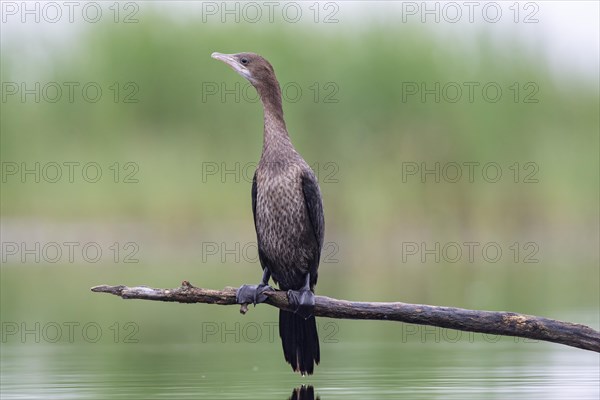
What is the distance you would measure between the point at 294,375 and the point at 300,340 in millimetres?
810

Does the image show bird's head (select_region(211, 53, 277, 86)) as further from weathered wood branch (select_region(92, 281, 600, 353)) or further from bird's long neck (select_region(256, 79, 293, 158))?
weathered wood branch (select_region(92, 281, 600, 353))

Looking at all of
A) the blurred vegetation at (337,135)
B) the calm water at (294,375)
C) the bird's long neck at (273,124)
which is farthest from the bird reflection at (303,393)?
the blurred vegetation at (337,135)

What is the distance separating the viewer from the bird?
6.92m

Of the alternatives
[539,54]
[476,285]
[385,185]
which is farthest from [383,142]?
[476,285]

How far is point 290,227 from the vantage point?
23.0 ft

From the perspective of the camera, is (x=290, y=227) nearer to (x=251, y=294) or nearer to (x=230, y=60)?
(x=251, y=294)

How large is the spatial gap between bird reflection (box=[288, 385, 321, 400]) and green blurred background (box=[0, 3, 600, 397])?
11.1 meters

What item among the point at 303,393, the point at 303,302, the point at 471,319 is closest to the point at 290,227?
the point at 303,302

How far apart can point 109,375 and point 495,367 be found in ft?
7.96

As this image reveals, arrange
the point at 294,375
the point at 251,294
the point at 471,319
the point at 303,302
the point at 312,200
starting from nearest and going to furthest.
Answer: the point at 471,319 < the point at 251,294 < the point at 303,302 < the point at 312,200 < the point at 294,375

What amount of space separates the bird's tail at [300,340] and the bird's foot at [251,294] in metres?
0.29

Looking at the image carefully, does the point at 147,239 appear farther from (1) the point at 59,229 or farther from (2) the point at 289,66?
(2) the point at 289,66

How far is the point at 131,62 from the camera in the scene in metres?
21.7

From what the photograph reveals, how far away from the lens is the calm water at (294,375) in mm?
6938
